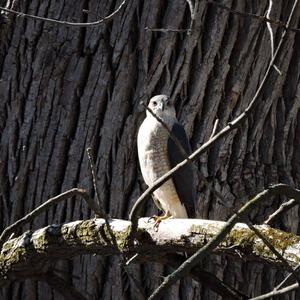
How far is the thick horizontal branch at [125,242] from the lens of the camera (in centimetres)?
288

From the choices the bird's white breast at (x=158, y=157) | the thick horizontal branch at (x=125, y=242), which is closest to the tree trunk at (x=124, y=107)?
the bird's white breast at (x=158, y=157)

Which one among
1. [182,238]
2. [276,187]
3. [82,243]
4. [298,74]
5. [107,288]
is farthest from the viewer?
[298,74]

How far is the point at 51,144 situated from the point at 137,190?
1.75ft

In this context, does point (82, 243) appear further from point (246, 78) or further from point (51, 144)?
point (246, 78)

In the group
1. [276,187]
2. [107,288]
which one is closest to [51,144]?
[107,288]

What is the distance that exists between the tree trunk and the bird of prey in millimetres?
97

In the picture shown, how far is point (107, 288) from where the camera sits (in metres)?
4.34

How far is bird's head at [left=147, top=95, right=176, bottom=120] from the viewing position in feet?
14.6

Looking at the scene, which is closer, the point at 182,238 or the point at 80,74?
the point at 182,238

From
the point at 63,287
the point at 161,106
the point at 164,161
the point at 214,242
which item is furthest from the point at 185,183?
the point at 214,242

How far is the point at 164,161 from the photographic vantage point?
16.6 feet

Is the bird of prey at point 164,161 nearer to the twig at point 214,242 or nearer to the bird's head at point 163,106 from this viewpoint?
the bird's head at point 163,106

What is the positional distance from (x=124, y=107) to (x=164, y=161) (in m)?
0.70

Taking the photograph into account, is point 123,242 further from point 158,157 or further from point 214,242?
point 158,157
